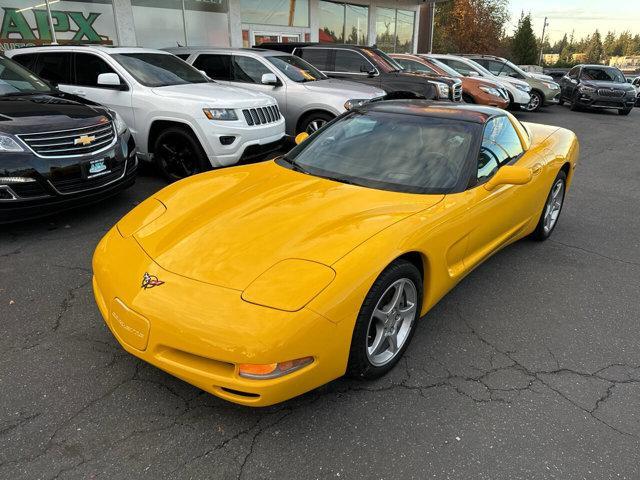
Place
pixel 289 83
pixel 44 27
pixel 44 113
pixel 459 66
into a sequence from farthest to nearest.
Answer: pixel 459 66 → pixel 44 27 → pixel 289 83 → pixel 44 113

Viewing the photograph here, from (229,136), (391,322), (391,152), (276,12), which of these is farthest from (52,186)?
(276,12)

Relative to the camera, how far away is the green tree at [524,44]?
127ft

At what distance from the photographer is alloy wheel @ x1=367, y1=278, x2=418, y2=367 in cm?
258

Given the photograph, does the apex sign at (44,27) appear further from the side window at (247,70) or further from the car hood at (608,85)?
the car hood at (608,85)

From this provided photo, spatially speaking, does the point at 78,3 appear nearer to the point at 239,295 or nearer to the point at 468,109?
the point at 468,109

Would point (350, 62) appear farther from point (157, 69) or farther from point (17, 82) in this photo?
point (17, 82)

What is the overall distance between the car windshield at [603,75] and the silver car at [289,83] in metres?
12.4

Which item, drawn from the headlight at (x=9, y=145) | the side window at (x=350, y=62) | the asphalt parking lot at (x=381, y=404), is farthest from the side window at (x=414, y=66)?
the headlight at (x=9, y=145)

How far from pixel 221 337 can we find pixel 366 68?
30.4ft

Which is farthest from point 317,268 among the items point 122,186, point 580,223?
point 580,223

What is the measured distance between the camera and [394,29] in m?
22.7

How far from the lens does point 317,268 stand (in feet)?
7.43

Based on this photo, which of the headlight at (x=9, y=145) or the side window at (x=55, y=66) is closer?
the headlight at (x=9, y=145)

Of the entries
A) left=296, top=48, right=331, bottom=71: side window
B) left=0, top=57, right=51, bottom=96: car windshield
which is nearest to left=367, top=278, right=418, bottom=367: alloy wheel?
left=0, top=57, right=51, bottom=96: car windshield
